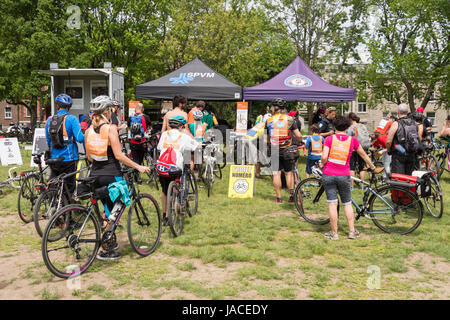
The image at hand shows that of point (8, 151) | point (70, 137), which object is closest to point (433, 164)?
point (70, 137)

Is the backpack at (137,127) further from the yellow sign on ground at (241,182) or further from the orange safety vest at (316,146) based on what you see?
the orange safety vest at (316,146)

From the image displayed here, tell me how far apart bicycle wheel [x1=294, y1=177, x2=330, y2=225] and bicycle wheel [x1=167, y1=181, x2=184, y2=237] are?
2.11 m

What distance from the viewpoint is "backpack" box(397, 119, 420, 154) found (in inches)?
268

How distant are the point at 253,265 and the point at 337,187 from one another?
6.18 feet

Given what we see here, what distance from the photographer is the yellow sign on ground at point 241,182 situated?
8.23m

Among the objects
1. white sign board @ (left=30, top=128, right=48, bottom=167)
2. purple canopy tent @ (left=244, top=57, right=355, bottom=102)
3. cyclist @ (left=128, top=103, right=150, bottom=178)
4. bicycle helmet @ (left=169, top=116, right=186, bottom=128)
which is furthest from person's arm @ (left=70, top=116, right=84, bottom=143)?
purple canopy tent @ (left=244, top=57, right=355, bottom=102)

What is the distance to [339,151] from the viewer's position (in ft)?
18.0

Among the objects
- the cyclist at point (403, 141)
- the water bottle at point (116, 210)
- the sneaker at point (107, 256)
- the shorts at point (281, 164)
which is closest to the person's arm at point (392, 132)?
the cyclist at point (403, 141)

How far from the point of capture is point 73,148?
19.4 feet

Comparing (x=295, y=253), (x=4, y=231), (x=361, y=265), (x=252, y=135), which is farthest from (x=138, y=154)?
(x=361, y=265)

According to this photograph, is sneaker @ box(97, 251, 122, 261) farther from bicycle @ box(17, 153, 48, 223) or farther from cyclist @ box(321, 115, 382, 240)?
cyclist @ box(321, 115, 382, 240)

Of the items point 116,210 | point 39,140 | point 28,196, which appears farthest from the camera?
point 39,140

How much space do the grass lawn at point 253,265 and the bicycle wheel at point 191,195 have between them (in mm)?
202

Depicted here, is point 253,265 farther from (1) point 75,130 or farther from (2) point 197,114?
(2) point 197,114
